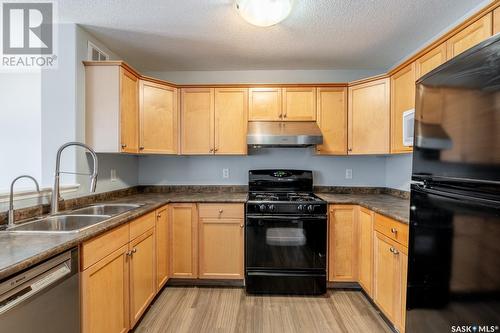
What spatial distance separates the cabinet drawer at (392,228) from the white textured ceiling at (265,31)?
5.31 feet

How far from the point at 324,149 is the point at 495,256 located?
6.41 ft

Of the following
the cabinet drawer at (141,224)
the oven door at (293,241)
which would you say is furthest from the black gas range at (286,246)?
the cabinet drawer at (141,224)

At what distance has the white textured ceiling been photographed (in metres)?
1.78

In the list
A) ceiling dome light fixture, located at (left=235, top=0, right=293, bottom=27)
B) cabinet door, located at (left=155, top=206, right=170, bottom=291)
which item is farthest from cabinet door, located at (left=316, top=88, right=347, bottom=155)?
cabinet door, located at (left=155, top=206, right=170, bottom=291)

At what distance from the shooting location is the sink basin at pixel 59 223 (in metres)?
1.42

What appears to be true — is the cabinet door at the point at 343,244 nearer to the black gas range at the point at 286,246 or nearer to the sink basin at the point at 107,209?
the black gas range at the point at 286,246

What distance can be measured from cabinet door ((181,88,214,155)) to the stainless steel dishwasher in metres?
1.71

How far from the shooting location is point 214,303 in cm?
219

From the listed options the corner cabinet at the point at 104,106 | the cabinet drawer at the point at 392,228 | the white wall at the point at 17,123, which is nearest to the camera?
the cabinet drawer at the point at 392,228

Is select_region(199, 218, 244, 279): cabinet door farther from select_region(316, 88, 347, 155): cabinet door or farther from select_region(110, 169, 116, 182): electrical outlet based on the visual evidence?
select_region(316, 88, 347, 155): cabinet door

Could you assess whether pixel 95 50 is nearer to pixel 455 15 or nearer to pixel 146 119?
pixel 146 119

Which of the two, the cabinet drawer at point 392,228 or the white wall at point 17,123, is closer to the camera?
the cabinet drawer at point 392,228

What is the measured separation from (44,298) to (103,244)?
0.39 metres

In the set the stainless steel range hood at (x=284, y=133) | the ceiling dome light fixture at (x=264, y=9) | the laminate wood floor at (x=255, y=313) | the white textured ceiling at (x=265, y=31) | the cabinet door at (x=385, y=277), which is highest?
the white textured ceiling at (x=265, y=31)
